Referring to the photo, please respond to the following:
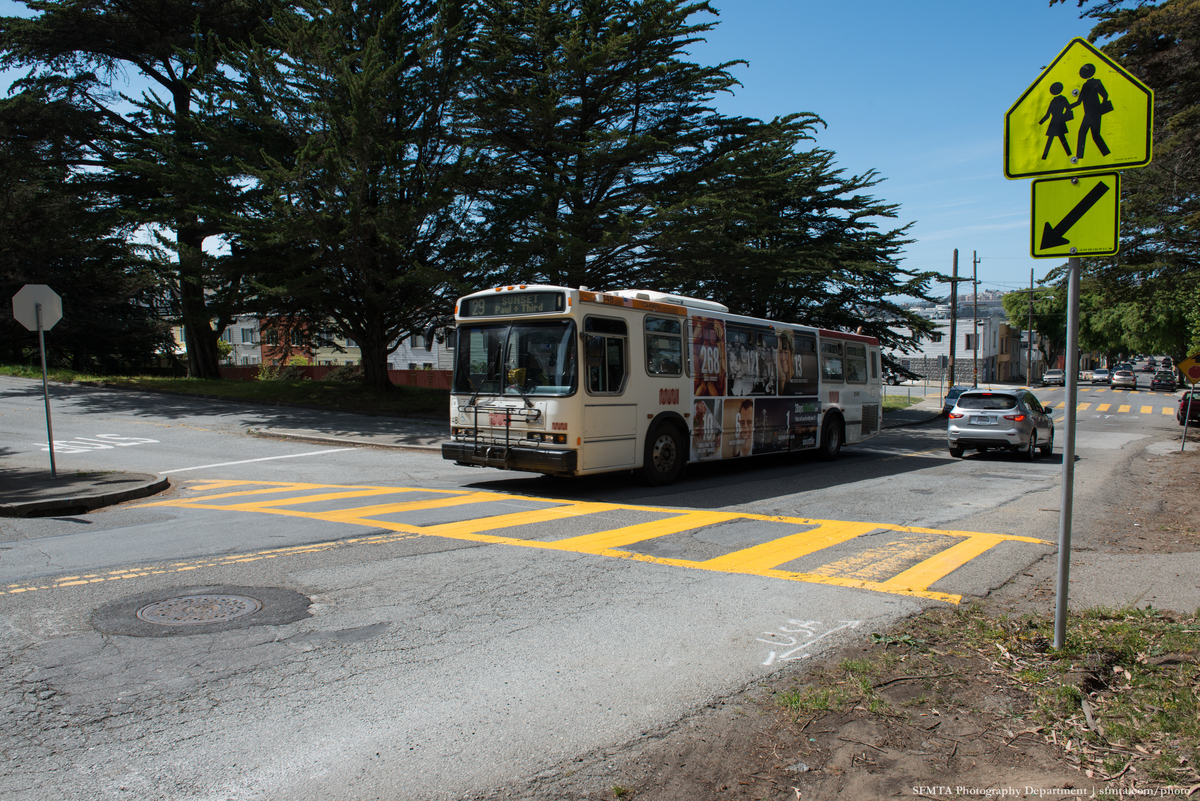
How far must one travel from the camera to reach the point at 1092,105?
14.6 feet

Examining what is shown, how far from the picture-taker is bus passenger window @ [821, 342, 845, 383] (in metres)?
18.1

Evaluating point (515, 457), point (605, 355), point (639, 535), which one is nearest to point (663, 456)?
point (605, 355)

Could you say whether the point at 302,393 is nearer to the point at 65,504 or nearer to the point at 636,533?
the point at 65,504

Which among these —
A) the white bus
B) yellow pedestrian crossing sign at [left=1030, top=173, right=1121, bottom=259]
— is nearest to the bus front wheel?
the white bus

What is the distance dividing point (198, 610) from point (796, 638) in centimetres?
427

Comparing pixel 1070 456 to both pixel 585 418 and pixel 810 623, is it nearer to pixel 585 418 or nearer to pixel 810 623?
pixel 810 623

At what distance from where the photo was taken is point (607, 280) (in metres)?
26.8

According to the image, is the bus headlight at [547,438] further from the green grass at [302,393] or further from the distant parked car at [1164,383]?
the distant parked car at [1164,383]

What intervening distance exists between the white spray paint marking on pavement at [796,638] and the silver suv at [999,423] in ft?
47.9

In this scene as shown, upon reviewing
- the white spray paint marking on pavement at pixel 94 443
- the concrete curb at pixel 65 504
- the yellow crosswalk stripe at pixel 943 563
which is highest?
the white spray paint marking on pavement at pixel 94 443

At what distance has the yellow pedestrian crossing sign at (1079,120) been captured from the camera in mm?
4324

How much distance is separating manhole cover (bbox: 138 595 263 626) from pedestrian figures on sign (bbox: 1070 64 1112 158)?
6259 millimetres

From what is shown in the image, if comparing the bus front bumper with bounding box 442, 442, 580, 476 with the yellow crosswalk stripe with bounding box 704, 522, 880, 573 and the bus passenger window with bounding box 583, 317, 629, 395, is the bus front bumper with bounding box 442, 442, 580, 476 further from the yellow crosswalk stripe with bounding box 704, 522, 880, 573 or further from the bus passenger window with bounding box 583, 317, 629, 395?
the yellow crosswalk stripe with bounding box 704, 522, 880, 573

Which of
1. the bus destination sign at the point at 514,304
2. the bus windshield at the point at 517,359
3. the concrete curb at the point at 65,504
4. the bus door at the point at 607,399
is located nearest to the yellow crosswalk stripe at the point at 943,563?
the bus door at the point at 607,399
